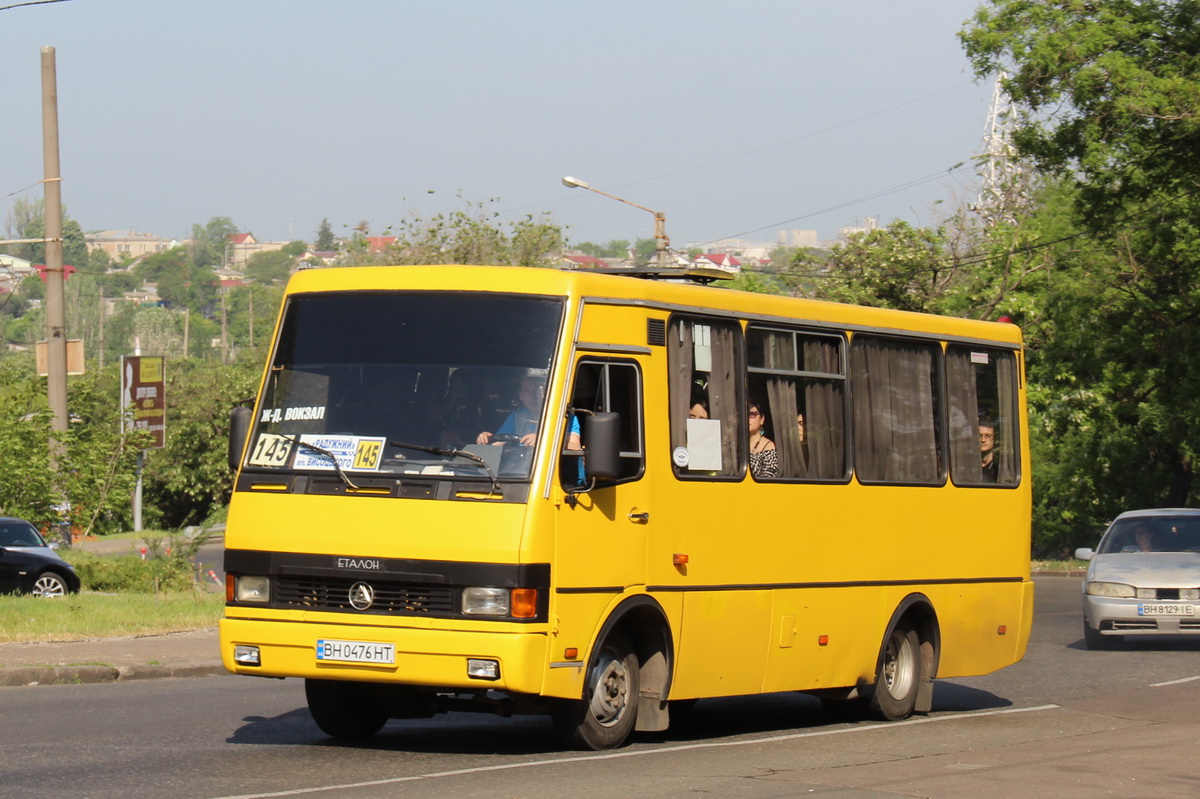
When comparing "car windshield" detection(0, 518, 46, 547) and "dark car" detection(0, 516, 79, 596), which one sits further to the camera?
"car windshield" detection(0, 518, 46, 547)

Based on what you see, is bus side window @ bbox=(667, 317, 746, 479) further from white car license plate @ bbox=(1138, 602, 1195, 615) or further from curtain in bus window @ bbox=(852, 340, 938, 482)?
white car license plate @ bbox=(1138, 602, 1195, 615)

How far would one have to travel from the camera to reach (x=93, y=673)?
14.9 metres

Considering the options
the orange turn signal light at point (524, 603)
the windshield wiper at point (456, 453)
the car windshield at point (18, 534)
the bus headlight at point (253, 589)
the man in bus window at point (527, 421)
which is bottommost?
the orange turn signal light at point (524, 603)

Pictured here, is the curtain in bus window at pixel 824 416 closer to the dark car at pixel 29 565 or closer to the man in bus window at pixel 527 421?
the man in bus window at pixel 527 421

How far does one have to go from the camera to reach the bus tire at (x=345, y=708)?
10.4 meters

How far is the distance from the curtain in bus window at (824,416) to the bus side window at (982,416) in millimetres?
1761

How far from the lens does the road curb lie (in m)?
14.3

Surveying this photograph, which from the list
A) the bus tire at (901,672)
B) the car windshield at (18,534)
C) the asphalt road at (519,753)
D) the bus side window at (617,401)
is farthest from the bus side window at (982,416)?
the car windshield at (18,534)

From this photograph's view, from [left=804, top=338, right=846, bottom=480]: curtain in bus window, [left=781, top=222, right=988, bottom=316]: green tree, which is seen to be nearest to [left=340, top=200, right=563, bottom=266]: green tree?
[left=781, top=222, right=988, bottom=316]: green tree

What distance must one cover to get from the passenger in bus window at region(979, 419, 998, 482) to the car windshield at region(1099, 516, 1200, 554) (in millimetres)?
7212

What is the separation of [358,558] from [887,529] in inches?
189

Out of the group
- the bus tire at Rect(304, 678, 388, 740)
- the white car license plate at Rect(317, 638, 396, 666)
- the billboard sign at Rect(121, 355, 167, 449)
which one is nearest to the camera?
the white car license plate at Rect(317, 638, 396, 666)

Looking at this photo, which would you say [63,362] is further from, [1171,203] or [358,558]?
[1171,203]

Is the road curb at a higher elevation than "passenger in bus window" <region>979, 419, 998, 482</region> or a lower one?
lower
